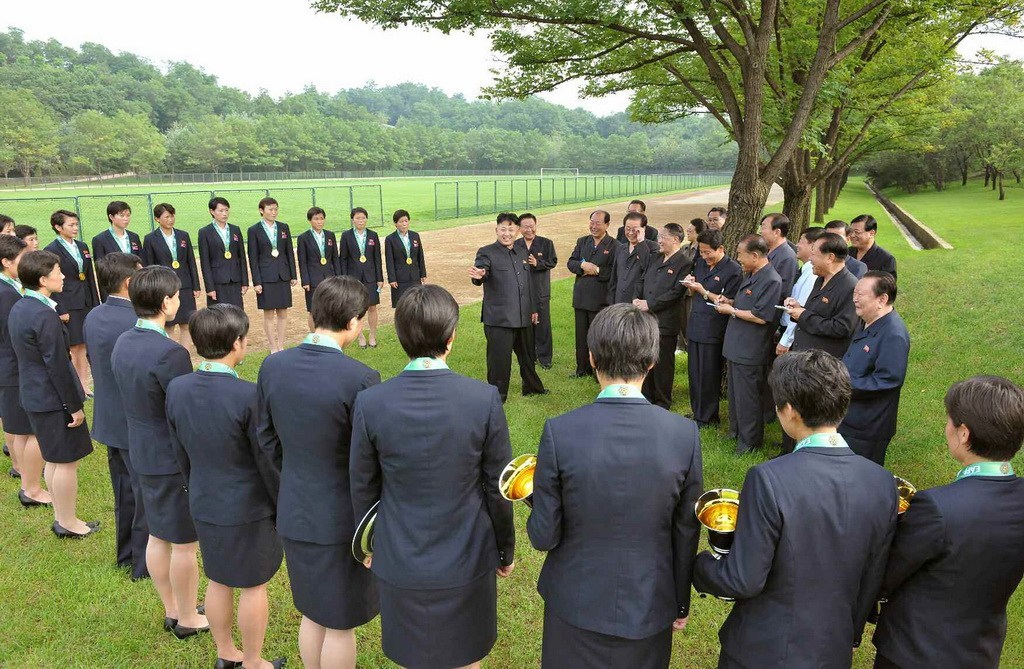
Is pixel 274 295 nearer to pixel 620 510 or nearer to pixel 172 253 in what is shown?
pixel 172 253

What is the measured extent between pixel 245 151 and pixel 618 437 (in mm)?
73742

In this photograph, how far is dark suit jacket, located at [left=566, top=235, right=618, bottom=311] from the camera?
8344 mm

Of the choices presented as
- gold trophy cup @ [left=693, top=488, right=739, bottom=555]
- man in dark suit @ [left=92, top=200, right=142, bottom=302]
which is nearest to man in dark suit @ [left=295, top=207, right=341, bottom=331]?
man in dark suit @ [left=92, top=200, right=142, bottom=302]

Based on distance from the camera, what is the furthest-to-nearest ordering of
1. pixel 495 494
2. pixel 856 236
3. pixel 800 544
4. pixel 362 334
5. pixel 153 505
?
pixel 362 334 → pixel 856 236 → pixel 153 505 → pixel 495 494 → pixel 800 544

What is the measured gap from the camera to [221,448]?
3039mm

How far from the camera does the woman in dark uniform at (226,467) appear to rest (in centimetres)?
300

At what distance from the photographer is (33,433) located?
500 centimetres

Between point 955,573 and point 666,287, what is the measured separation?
16.2ft

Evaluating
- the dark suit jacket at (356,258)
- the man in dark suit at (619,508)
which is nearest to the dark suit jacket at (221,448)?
the man in dark suit at (619,508)

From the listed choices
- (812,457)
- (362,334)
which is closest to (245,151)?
(362,334)

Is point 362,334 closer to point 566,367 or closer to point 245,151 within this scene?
point 566,367

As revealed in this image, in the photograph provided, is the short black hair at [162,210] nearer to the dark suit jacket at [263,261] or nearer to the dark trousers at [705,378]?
the dark suit jacket at [263,261]

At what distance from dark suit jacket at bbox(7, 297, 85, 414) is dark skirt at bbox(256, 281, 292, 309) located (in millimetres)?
4846

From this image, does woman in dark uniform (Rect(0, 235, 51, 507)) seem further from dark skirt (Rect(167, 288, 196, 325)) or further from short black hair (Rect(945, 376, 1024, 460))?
short black hair (Rect(945, 376, 1024, 460))
